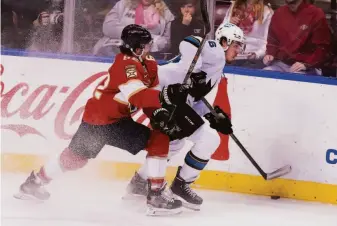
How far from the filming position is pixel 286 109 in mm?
4164

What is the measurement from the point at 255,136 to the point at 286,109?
227mm

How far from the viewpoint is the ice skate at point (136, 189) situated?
3.78 meters

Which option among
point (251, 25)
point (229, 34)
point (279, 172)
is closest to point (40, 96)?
point (229, 34)

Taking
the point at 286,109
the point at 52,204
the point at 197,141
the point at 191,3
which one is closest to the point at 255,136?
the point at 286,109

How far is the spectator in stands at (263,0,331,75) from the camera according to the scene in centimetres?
430

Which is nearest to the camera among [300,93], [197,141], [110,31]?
[197,141]

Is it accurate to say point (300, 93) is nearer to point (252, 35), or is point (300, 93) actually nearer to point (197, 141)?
point (252, 35)

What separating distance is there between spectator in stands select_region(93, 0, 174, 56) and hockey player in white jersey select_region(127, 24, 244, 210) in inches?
26.8

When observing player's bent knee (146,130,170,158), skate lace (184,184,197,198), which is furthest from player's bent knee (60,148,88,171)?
skate lace (184,184,197,198)

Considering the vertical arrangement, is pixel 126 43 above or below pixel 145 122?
above

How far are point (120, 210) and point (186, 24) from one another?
135cm

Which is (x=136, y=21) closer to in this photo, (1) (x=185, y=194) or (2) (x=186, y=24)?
(2) (x=186, y=24)

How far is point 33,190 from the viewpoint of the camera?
3.56m

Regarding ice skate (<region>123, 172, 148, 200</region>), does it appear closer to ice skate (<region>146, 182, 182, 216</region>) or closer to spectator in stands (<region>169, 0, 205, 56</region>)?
ice skate (<region>146, 182, 182, 216</region>)
